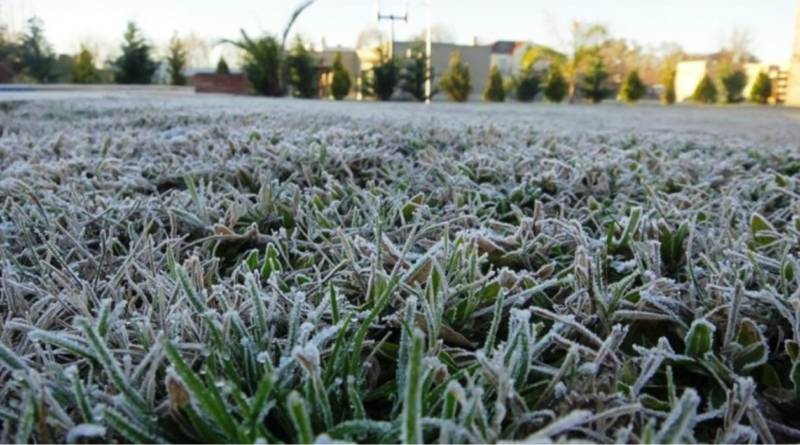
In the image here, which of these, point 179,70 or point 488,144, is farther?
point 179,70

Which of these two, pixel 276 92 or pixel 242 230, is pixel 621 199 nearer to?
pixel 242 230

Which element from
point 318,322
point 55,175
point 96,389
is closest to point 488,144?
point 55,175

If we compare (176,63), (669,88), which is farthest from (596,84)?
(176,63)

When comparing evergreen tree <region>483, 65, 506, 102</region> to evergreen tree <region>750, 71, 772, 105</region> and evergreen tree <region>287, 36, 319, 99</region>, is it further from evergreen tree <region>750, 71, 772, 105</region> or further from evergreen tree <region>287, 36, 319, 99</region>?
evergreen tree <region>750, 71, 772, 105</region>

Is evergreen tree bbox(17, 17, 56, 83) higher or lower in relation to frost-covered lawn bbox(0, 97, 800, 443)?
higher

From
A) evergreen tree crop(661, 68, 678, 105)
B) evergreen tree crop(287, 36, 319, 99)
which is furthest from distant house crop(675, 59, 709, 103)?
evergreen tree crop(287, 36, 319, 99)

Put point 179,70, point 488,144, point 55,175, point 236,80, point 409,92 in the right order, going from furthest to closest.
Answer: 1. point 179,70
2. point 409,92
3. point 236,80
4. point 488,144
5. point 55,175

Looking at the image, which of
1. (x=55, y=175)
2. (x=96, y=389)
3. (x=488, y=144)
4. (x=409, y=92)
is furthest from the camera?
(x=409, y=92)

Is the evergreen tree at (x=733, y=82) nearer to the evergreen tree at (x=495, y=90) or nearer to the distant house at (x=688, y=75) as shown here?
the distant house at (x=688, y=75)
